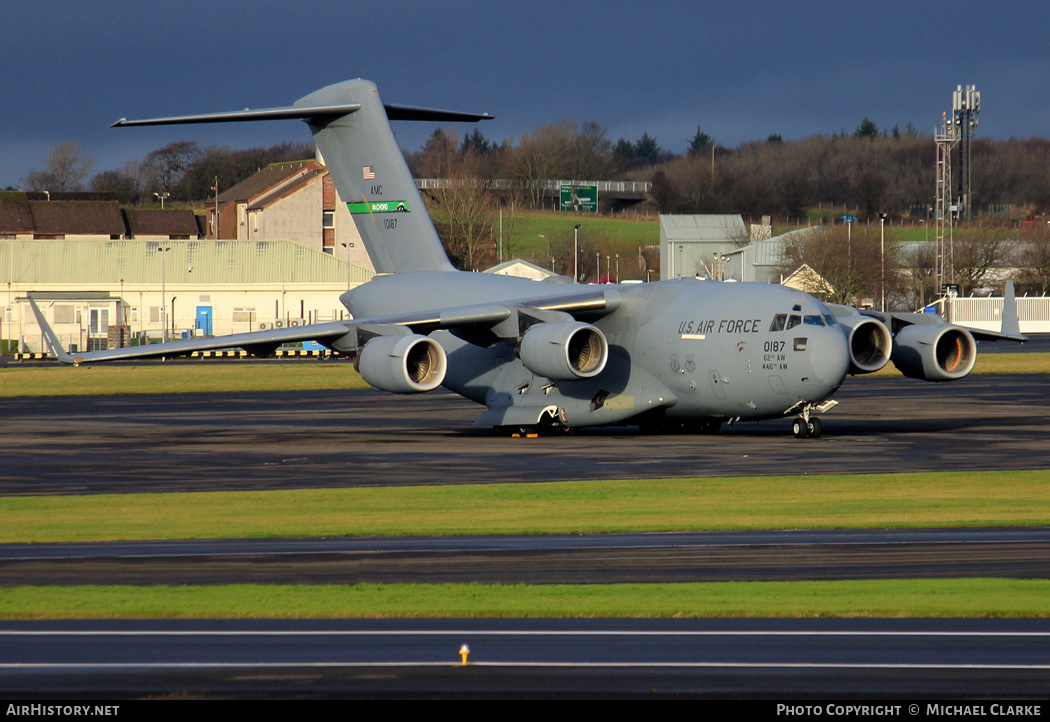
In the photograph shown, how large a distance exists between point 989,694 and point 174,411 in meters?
33.7

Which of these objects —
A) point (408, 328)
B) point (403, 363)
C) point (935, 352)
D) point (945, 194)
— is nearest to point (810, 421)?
point (935, 352)

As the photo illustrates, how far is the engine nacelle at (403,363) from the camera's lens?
26141mm

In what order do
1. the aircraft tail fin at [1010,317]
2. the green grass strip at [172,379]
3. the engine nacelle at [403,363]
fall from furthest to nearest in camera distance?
the green grass strip at [172,379] → the aircraft tail fin at [1010,317] → the engine nacelle at [403,363]

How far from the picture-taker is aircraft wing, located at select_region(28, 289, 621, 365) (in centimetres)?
2703

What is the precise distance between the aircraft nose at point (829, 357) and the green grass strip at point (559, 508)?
5.19m

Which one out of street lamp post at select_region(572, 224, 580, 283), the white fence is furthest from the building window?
the white fence

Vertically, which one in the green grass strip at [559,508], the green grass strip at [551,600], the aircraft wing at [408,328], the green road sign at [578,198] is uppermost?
the green road sign at [578,198]

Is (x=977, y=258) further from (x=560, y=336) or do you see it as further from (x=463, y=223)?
(x=560, y=336)

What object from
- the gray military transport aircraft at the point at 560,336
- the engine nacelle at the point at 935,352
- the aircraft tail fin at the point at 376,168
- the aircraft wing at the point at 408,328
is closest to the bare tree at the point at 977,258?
the gray military transport aircraft at the point at 560,336

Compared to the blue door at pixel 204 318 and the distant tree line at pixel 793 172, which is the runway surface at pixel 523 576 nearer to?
the blue door at pixel 204 318

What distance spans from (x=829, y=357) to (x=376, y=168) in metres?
13.4

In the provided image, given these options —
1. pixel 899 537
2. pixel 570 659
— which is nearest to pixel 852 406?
pixel 899 537

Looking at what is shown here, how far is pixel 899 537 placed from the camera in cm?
1446

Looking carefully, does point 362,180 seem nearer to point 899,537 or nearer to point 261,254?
point 899,537
